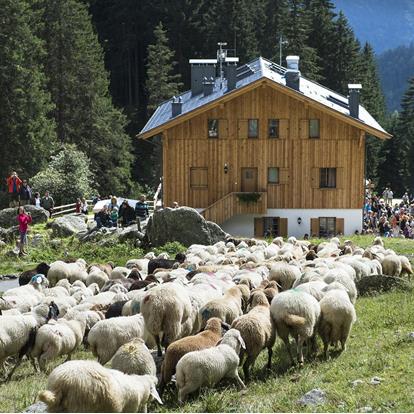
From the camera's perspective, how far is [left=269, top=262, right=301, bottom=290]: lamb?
1989cm

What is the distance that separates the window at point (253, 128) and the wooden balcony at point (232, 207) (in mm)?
3276

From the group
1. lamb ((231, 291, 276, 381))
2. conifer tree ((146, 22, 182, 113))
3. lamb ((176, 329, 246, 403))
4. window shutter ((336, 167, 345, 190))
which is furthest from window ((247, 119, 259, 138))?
lamb ((176, 329, 246, 403))

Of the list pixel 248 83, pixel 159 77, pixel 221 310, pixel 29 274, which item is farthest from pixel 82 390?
pixel 159 77

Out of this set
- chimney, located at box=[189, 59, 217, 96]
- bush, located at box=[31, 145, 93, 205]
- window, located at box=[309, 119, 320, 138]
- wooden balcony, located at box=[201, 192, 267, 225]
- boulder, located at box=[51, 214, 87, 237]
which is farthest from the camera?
bush, located at box=[31, 145, 93, 205]

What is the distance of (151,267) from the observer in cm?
2461

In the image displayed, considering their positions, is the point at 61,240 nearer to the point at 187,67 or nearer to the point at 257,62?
the point at 257,62

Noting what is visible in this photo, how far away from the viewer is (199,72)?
52.7 m

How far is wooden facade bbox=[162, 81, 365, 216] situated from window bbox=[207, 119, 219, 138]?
0.18 metres

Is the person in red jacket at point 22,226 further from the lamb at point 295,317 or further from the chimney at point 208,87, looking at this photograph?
the lamb at point 295,317

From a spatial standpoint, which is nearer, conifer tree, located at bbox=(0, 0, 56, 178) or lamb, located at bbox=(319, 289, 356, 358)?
lamb, located at bbox=(319, 289, 356, 358)

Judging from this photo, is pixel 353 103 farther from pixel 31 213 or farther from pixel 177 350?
pixel 177 350

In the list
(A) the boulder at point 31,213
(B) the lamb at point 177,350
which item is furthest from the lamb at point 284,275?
(A) the boulder at point 31,213

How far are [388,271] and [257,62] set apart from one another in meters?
32.8

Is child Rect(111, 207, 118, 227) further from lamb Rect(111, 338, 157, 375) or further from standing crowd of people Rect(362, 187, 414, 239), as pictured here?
lamb Rect(111, 338, 157, 375)
